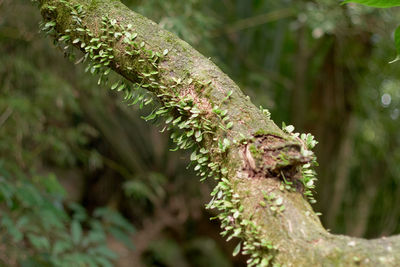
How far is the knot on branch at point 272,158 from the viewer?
64 cm

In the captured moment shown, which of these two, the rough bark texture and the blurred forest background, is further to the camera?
the blurred forest background

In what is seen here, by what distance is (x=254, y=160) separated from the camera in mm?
647

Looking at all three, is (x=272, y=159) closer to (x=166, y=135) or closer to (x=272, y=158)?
(x=272, y=158)

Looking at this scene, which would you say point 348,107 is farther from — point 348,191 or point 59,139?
point 59,139

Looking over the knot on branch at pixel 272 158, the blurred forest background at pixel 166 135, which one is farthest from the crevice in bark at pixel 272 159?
the blurred forest background at pixel 166 135

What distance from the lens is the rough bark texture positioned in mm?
544

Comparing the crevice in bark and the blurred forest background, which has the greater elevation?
the blurred forest background

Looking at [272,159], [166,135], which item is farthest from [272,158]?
[166,135]

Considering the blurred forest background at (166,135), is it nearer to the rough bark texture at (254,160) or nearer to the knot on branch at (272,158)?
the rough bark texture at (254,160)

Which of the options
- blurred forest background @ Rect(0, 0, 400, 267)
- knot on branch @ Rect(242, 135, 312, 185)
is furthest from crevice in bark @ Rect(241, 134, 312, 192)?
blurred forest background @ Rect(0, 0, 400, 267)

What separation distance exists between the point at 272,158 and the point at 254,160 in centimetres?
3

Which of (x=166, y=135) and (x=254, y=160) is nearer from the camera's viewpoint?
(x=254, y=160)

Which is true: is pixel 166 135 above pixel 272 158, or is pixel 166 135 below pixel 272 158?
above

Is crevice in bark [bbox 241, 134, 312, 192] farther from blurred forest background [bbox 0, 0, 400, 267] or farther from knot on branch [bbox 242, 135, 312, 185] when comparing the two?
blurred forest background [bbox 0, 0, 400, 267]
